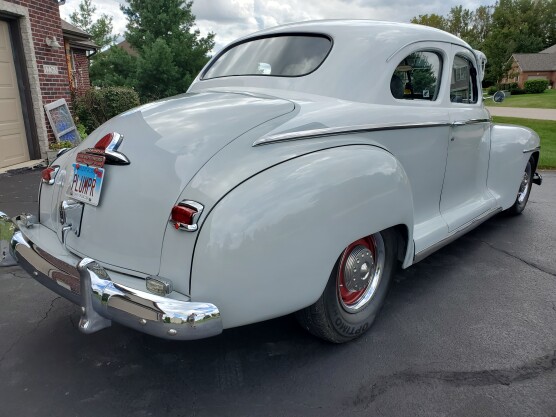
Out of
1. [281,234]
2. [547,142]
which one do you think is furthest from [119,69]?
[281,234]

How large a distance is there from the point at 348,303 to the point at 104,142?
165 centimetres

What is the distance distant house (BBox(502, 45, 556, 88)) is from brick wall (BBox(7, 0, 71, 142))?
5908cm

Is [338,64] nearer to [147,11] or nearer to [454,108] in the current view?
[454,108]

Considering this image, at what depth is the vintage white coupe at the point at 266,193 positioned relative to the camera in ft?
6.18

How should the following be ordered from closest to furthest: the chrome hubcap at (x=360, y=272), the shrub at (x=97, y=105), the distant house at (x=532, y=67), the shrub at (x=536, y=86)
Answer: the chrome hubcap at (x=360, y=272), the shrub at (x=97, y=105), the shrub at (x=536, y=86), the distant house at (x=532, y=67)

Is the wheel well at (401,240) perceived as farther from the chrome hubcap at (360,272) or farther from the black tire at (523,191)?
the black tire at (523,191)

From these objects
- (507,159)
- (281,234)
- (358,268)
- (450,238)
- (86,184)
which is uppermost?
(86,184)

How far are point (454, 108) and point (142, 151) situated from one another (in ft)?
8.03

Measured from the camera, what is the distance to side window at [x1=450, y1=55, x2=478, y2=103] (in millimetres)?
3570

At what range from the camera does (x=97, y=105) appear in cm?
1053

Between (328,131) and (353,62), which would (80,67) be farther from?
(328,131)

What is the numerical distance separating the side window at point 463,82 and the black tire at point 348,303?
5.06ft

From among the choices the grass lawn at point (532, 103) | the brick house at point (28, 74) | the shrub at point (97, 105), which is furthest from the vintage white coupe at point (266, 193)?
the grass lawn at point (532, 103)

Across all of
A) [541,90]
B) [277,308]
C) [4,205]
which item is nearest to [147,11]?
[4,205]
